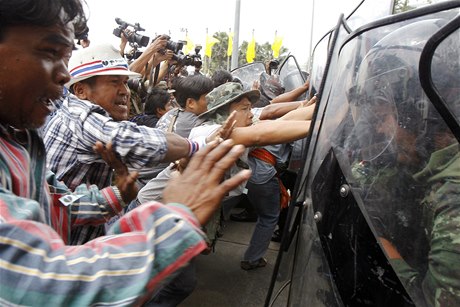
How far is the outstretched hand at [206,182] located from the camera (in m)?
0.72

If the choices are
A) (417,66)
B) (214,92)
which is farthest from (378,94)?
(214,92)

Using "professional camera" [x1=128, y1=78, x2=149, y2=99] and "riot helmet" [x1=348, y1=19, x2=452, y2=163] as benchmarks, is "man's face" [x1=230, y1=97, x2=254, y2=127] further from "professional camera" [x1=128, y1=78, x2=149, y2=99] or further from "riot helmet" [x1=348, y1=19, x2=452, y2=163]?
"professional camera" [x1=128, y1=78, x2=149, y2=99]

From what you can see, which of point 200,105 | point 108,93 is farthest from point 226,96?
point 108,93

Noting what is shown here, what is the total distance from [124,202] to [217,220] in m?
1.37

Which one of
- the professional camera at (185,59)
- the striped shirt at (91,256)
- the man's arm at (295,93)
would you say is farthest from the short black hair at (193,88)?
the striped shirt at (91,256)

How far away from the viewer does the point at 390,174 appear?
36.6 inches

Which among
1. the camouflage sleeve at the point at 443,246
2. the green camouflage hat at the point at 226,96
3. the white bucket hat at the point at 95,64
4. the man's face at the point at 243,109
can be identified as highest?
the white bucket hat at the point at 95,64

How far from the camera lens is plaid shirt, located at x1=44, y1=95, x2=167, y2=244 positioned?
134 centimetres

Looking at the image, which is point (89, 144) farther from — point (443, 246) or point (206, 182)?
point (443, 246)

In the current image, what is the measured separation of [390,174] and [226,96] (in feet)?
5.57

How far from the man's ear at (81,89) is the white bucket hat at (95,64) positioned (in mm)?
31

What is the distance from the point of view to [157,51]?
3.84 m

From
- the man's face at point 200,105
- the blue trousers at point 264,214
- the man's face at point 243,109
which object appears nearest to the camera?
the man's face at point 243,109

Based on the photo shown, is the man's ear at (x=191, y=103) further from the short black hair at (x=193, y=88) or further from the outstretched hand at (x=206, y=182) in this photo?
the outstretched hand at (x=206, y=182)
